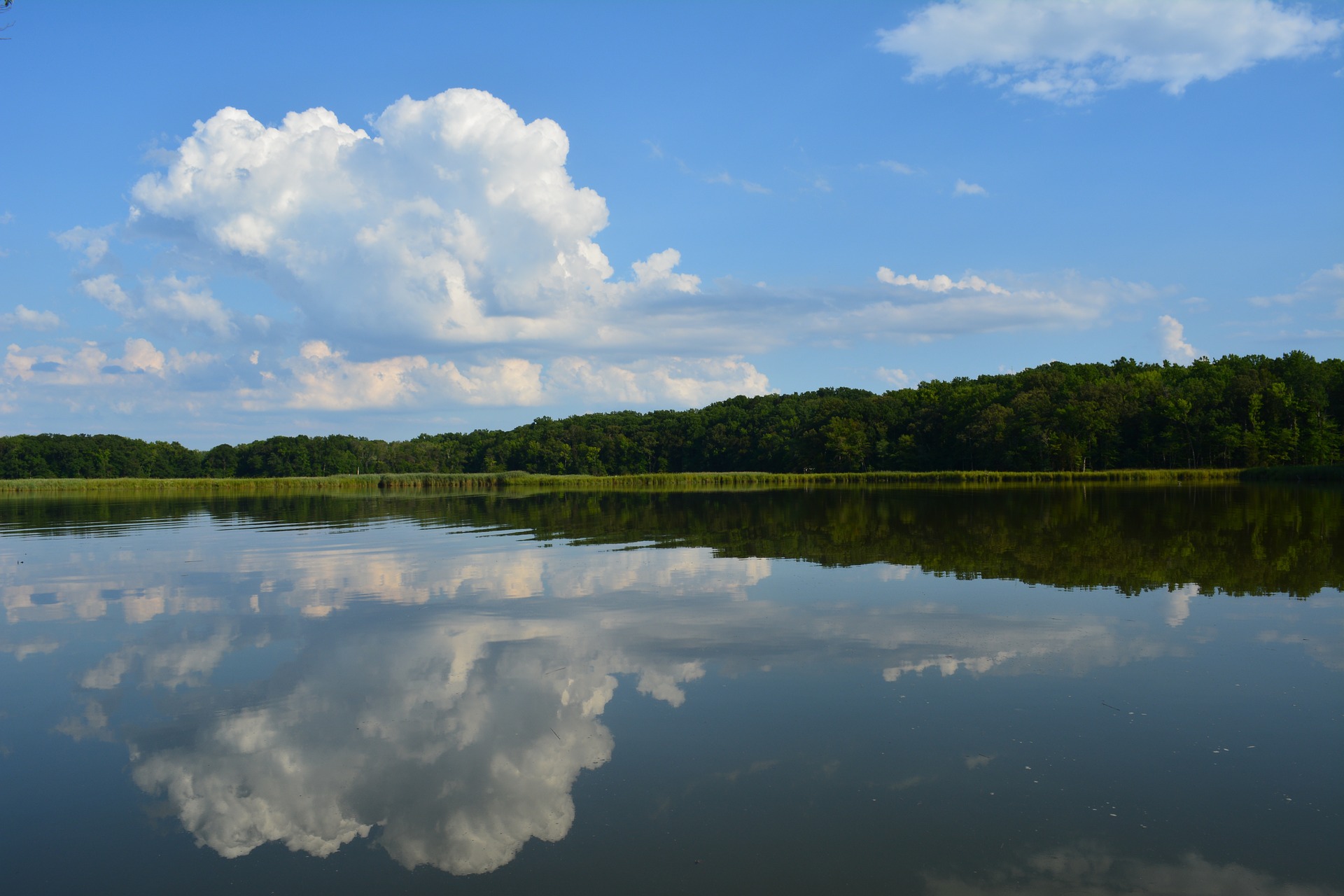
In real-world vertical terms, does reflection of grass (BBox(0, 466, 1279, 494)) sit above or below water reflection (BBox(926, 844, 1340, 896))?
above

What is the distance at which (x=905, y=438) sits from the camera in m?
106

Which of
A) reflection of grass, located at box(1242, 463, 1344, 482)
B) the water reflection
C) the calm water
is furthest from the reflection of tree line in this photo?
reflection of grass, located at box(1242, 463, 1344, 482)

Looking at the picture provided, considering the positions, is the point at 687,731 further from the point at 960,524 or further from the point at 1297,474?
the point at 1297,474

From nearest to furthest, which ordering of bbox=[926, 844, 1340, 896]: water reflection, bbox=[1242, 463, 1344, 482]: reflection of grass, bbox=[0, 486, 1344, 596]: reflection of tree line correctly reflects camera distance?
bbox=[926, 844, 1340, 896]: water reflection < bbox=[0, 486, 1344, 596]: reflection of tree line < bbox=[1242, 463, 1344, 482]: reflection of grass

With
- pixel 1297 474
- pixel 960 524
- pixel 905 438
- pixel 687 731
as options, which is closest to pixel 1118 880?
pixel 687 731

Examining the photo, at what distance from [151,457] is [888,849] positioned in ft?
530

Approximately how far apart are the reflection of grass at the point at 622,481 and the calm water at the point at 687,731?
62.4 m

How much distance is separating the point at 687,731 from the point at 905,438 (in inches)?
4038

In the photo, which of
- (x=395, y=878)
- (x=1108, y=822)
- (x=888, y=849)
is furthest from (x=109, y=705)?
(x=1108, y=822)

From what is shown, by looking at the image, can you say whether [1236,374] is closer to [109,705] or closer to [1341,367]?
[1341,367]

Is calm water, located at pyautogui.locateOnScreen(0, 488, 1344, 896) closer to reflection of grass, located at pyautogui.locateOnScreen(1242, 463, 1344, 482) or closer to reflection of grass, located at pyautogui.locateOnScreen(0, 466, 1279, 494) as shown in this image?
reflection of grass, located at pyautogui.locateOnScreen(1242, 463, 1344, 482)

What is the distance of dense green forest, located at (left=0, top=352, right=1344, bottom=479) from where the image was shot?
83.2m

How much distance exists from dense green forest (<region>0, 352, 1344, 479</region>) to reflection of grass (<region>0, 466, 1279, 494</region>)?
11.5 meters

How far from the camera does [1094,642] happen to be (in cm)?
984
